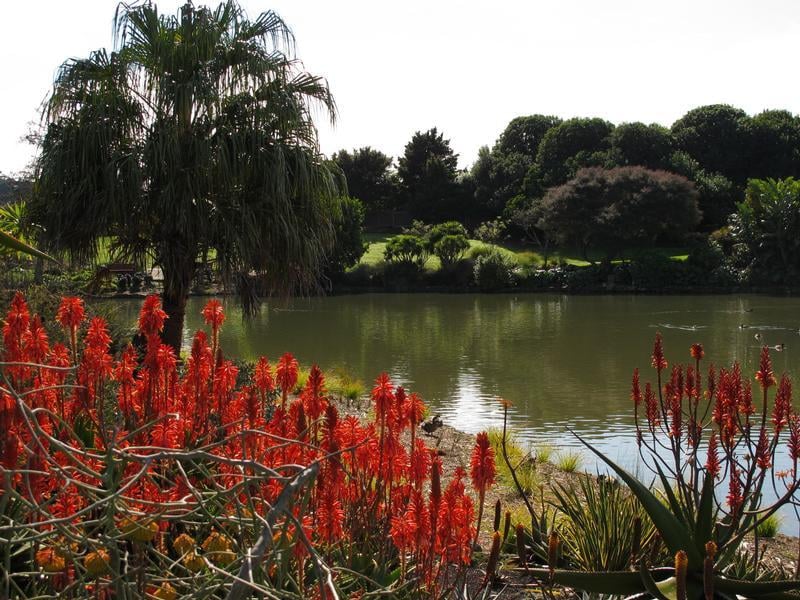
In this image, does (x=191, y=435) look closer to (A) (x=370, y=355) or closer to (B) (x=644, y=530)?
(B) (x=644, y=530)

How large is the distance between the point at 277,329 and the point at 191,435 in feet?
80.3

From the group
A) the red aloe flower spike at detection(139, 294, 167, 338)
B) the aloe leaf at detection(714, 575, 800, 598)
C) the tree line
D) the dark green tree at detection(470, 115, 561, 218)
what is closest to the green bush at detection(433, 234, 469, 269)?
the tree line

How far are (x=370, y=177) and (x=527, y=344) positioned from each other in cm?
4297

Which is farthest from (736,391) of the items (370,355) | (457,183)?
(457,183)

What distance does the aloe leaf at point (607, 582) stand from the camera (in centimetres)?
338

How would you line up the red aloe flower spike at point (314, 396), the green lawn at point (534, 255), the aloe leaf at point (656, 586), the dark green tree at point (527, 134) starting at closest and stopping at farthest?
the aloe leaf at point (656, 586) < the red aloe flower spike at point (314, 396) < the green lawn at point (534, 255) < the dark green tree at point (527, 134)

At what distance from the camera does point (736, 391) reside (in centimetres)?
380

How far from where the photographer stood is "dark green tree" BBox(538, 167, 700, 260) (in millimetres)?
46094

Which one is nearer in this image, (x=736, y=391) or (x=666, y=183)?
(x=736, y=391)

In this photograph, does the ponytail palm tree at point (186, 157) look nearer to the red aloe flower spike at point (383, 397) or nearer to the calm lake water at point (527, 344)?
the calm lake water at point (527, 344)

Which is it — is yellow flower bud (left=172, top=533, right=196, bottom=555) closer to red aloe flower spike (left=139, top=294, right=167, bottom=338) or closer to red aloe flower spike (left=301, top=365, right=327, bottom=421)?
red aloe flower spike (left=301, top=365, right=327, bottom=421)

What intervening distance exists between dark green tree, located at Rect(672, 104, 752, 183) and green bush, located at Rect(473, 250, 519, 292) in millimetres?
20559

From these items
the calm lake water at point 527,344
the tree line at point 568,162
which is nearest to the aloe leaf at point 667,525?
the calm lake water at point 527,344

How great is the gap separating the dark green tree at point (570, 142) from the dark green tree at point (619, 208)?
1030 cm
